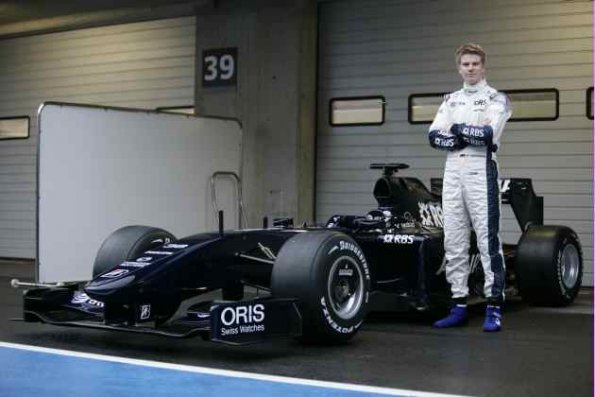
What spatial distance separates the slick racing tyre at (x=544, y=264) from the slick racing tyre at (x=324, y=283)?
2.29 m

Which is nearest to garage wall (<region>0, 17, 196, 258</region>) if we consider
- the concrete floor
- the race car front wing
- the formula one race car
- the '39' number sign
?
the '39' number sign

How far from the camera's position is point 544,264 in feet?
27.2

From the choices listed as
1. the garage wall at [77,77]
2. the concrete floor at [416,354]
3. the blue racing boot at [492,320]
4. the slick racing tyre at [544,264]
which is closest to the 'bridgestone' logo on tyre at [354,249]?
the concrete floor at [416,354]

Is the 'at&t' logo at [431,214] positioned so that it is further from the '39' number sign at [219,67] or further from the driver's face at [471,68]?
the '39' number sign at [219,67]

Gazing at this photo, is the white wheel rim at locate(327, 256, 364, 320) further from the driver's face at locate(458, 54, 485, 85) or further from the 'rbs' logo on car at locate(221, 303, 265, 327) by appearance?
the driver's face at locate(458, 54, 485, 85)

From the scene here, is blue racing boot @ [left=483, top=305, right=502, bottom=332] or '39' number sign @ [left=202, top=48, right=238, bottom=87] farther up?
'39' number sign @ [left=202, top=48, right=238, bottom=87]

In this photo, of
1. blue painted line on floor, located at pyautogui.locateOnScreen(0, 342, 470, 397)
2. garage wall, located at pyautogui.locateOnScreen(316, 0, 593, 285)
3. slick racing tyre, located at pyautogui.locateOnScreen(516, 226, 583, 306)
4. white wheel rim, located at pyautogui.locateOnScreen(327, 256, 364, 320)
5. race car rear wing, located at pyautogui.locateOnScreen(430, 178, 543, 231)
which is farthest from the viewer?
garage wall, located at pyautogui.locateOnScreen(316, 0, 593, 285)

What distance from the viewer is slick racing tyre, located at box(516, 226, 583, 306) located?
831cm

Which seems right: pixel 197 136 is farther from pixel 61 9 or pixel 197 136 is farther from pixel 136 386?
pixel 136 386

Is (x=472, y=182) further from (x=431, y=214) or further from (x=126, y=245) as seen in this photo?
(x=126, y=245)

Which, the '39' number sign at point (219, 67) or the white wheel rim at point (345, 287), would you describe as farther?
the '39' number sign at point (219, 67)

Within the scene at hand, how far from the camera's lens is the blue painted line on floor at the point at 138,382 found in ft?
16.5

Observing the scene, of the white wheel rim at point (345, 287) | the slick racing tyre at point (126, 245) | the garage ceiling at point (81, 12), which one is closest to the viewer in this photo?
the white wheel rim at point (345, 287)

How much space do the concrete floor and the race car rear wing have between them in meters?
1.25
